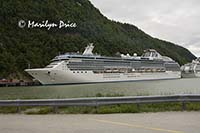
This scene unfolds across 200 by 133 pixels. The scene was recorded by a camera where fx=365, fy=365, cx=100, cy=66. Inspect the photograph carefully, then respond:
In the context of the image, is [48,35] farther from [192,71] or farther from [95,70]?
[192,71]

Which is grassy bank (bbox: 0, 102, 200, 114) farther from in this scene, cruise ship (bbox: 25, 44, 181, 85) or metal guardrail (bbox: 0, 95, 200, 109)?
cruise ship (bbox: 25, 44, 181, 85)

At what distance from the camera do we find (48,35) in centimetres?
13488

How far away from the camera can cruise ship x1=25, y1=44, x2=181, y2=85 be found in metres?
81.6

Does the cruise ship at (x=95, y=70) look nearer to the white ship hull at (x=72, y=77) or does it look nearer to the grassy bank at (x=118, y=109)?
the white ship hull at (x=72, y=77)

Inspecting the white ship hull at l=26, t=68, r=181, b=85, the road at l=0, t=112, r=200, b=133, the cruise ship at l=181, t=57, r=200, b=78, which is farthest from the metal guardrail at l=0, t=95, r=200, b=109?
the cruise ship at l=181, t=57, r=200, b=78

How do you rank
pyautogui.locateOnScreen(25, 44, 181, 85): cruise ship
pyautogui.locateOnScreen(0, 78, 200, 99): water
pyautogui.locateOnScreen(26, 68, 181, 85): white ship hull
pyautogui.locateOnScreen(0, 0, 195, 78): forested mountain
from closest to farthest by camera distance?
pyautogui.locateOnScreen(0, 78, 200, 99): water
pyautogui.locateOnScreen(26, 68, 181, 85): white ship hull
pyautogui.locateOnScreen(25, 44, 181, 85): cruise ship
pyautogui.locateOnScreen(0, 0, 195, 78): forested mountain

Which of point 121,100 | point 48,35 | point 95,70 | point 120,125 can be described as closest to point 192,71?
point 48,35

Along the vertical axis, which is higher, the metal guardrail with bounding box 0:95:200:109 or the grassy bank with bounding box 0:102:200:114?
the metal guardrail with bounding box 0:95:200:109

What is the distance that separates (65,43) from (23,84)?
3846cm

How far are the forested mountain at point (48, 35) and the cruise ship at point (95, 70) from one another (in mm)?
25391

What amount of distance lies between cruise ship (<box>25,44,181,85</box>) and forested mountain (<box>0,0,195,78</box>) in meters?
25.4

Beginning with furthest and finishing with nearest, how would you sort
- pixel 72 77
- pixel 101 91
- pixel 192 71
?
1. pixel 192 71
2. pixel 72 77
3. pixel 101 91

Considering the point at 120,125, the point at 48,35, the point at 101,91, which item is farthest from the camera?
the point at 48,35

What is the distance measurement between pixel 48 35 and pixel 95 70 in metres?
52.0
